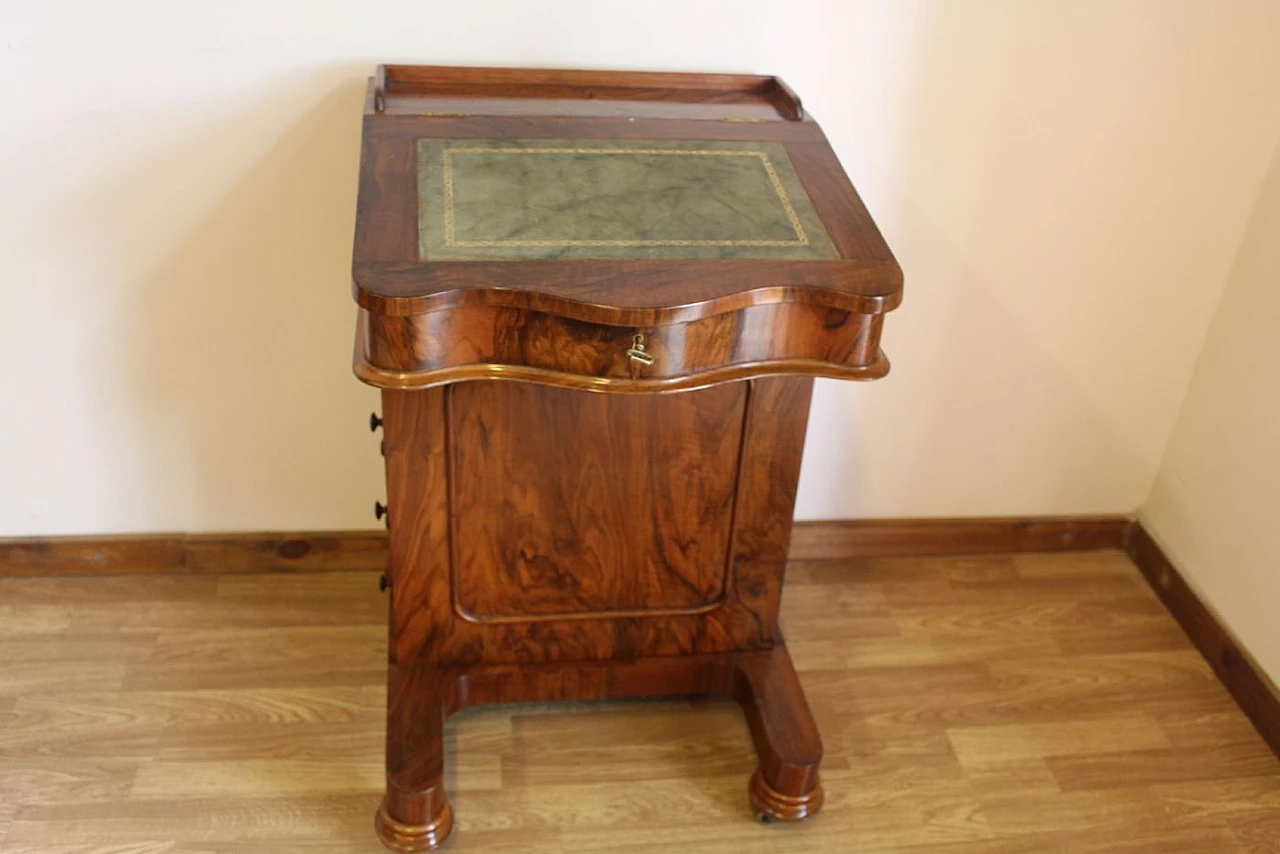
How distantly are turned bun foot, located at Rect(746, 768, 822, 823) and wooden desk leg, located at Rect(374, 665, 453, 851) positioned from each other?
44 centimetres

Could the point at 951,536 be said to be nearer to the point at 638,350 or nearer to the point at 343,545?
the point at 343,545

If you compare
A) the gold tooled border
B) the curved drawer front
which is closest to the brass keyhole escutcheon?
the curved drawer front

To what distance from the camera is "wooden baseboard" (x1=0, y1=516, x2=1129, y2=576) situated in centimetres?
216

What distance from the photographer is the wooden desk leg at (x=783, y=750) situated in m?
1.76

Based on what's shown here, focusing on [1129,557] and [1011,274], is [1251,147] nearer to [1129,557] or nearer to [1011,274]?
[1011,274]

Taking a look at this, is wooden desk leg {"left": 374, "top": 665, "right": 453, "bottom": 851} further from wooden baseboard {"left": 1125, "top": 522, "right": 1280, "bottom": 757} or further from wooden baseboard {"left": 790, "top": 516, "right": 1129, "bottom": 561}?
wooden baseboard {"left": 1125, "top": 522, "right": 1280, "bottom": 757}

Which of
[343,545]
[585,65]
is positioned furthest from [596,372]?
[343,545]

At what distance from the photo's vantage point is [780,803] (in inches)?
70.0

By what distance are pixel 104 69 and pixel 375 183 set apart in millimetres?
550

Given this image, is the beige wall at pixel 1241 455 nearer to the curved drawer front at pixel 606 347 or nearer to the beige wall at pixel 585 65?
the beige wall at pixel 585 65

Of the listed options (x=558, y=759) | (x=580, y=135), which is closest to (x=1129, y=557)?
(x=558, y=759)

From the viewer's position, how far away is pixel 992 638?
219 centimetres

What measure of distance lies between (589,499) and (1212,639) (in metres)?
1.19

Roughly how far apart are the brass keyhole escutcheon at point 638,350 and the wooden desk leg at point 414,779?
736mm
